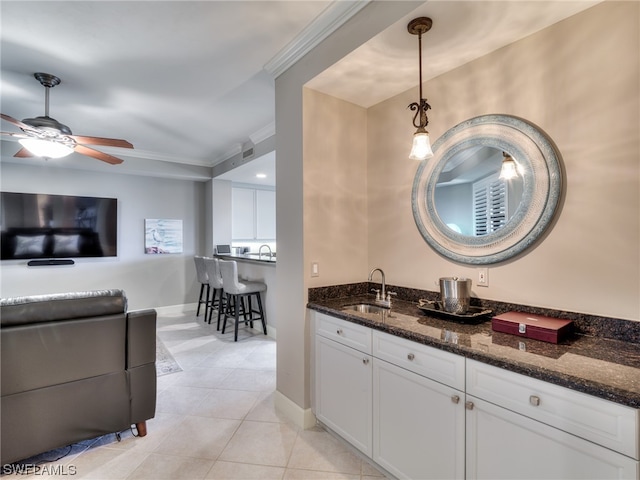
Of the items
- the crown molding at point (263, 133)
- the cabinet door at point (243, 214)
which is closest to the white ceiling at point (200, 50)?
the crown molding at point (263, 133)

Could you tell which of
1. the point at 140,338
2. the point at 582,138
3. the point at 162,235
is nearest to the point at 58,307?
the point at 140,338

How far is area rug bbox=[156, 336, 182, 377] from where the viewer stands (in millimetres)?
3297

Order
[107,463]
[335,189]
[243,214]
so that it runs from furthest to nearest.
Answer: [243,214]
[335,189]
[107,463]

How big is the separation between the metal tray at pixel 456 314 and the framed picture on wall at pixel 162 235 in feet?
16.2

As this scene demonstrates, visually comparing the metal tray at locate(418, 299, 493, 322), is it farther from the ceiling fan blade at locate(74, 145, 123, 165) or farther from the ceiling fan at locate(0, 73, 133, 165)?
the ceiling fan blade at locate(74, 145, 123, 165)

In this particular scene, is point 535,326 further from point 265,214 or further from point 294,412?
point 265,214

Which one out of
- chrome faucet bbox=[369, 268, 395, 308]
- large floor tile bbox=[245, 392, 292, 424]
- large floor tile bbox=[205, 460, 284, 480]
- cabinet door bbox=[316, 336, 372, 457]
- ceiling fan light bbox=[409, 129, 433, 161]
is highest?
ceiling fan light bbox=[409, 129, 433, 161]

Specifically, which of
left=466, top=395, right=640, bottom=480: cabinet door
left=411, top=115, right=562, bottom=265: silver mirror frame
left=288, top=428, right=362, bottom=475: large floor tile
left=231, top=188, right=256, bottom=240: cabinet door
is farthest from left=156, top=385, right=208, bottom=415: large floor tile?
left=231, top=188, right=256, bottom=240: cabinet door

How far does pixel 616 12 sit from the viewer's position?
1.46 meters

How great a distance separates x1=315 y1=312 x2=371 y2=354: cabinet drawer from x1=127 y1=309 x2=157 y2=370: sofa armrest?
112 centimetres

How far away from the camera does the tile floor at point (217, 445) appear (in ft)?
6.12

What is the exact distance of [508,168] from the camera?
1.80m

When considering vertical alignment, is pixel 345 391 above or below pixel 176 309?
above

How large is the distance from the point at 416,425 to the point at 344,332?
2.06 feet
